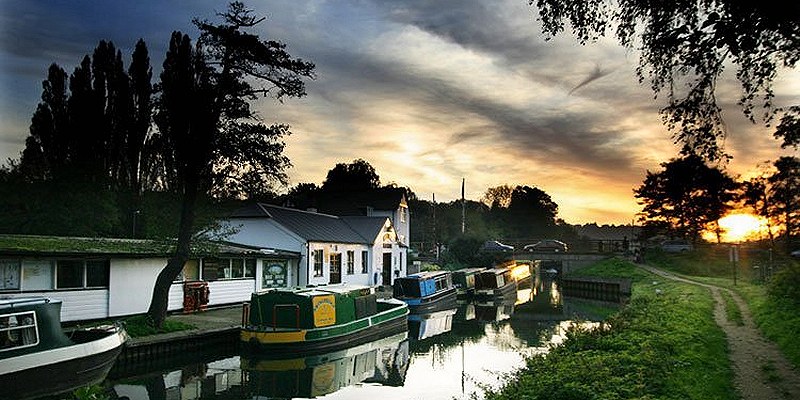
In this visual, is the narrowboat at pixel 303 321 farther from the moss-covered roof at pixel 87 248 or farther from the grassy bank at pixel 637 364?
the grassy bank at pixel 637 364

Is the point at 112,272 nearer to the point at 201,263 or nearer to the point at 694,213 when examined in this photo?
the point at 201,263

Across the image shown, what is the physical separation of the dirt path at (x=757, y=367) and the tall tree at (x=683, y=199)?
39457mm

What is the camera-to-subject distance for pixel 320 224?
36.5m

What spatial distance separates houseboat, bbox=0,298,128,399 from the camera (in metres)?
13.1

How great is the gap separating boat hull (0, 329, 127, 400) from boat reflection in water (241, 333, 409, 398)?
3562mm

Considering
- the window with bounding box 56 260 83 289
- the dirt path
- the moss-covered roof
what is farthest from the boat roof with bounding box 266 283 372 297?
the dirt path

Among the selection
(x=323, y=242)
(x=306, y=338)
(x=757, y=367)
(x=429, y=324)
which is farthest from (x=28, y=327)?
(x=323, y=242)

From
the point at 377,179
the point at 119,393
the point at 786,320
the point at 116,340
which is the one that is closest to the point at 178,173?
the point at 116,340

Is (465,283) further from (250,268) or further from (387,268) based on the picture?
(250,268)

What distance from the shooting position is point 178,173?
794 inches

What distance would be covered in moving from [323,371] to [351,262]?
60.5 ft

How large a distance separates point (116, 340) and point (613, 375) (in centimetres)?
1156

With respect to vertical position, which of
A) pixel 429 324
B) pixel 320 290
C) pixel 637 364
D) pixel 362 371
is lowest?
pixel 362 371

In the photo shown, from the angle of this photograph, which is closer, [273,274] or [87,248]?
[87,248]
